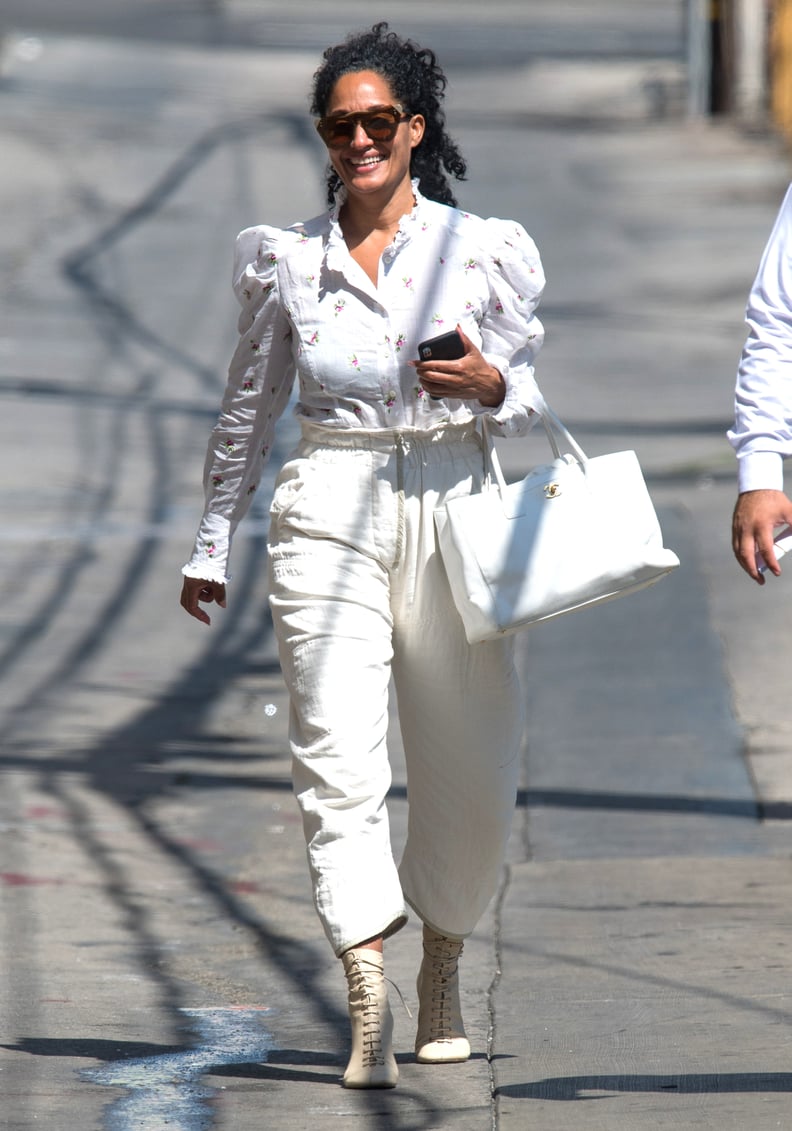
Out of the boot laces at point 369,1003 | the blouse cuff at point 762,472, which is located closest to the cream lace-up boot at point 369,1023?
the boot laces at point 369,1003

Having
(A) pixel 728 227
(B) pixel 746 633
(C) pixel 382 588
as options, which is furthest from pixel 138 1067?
(A) pixel 728 227

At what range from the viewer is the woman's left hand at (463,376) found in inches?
152

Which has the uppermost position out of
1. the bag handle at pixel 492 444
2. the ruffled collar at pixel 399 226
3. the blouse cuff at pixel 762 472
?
the ruffled collar at pixel 399 226

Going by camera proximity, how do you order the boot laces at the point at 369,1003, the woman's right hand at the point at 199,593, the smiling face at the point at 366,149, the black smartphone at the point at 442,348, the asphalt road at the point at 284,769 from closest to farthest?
1. the black smartphone at the point at 442,348
2. the boot laces at the point at 369,1003
3. the smiling face at the point at 366,149
4. the asphalt road at the point at 284,769
5. the woman's right hand at the point at 199,593

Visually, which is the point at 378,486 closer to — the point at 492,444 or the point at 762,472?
the point at 492,444

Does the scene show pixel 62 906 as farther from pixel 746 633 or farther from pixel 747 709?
pixel 746 633

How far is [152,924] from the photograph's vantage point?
5637mm

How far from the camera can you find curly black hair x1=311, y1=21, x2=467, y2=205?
4.12 m

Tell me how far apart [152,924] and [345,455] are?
205cm

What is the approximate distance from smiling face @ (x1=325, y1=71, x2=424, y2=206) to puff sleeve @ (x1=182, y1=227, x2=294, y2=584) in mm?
194

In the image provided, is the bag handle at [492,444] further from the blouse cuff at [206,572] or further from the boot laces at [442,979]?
the boot laces at [442,979]

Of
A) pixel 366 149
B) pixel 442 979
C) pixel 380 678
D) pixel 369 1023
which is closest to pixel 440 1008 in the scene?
pixel 442 979

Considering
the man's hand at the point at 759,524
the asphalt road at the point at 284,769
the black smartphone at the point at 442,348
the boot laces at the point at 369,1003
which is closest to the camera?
the man's hand at the point at 759,524

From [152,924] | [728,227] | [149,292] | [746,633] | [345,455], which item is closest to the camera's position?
[345,455]
